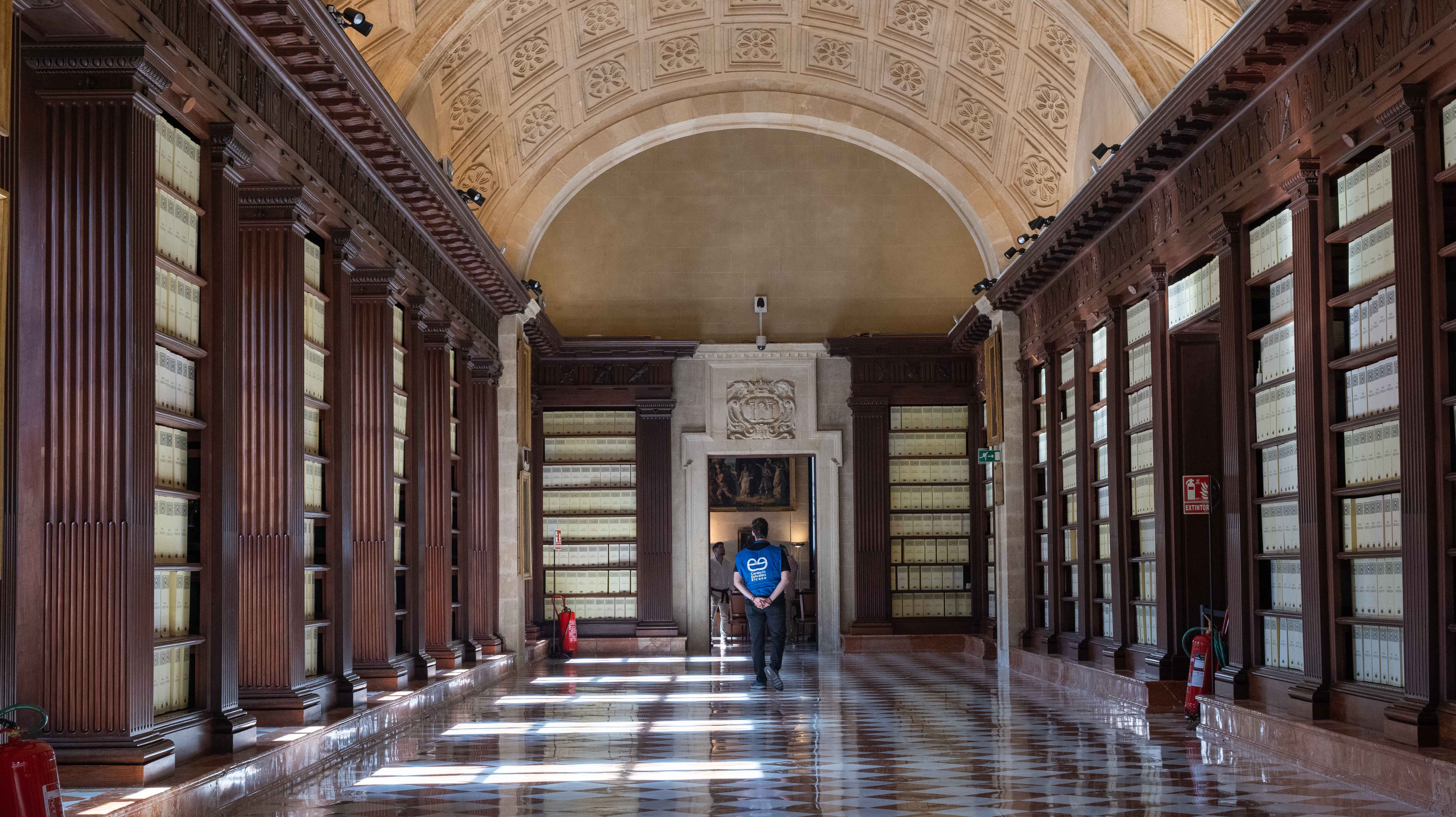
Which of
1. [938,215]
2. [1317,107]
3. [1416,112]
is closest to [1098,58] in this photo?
[1317,107]

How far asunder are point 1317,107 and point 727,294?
11.7m

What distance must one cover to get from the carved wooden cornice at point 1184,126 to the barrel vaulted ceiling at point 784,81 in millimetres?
879

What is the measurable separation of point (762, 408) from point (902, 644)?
11.7 ft

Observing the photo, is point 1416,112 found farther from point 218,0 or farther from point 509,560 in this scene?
point 509,560

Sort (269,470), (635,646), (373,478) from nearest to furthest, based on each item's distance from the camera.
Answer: (269,470) < (373,478) < (635,646)

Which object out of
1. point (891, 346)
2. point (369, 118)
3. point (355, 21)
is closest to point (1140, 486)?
point (369, 118)

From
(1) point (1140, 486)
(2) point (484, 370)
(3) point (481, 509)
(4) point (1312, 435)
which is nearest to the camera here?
(4) point (1312, 435)

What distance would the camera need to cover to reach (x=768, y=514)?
2333cm

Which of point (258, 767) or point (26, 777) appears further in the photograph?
point (258, 767)

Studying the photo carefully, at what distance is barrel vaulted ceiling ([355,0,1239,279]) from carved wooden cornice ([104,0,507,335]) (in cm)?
113

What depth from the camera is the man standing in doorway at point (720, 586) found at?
19688 millimetres

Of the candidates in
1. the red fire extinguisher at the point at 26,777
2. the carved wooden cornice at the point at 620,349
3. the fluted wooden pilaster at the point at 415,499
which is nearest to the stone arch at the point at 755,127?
the carved wooden cornice at the point at 620,349

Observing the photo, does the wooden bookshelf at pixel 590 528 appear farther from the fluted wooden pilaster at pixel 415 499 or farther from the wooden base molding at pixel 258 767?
the wooden base molding at pixel 258 767

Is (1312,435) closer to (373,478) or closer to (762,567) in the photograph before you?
(762,567)
